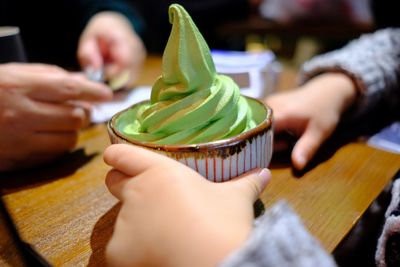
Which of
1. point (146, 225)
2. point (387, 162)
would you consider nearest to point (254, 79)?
point (387, 162)

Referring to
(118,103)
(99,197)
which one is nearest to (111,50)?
(118,103)

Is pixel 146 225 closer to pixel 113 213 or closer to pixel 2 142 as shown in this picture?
pixel 113 213

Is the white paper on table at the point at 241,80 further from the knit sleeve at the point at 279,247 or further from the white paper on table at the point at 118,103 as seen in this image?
the knit sleeve at the point at 279,247

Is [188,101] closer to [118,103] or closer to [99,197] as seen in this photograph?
[99,197]

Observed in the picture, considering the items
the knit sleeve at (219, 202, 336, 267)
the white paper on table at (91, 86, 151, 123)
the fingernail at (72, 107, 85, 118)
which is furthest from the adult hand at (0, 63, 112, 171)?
the knit sleeve at (219, 202, 336, 267)

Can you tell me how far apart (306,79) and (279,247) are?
0.74m

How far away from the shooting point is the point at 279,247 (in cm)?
38

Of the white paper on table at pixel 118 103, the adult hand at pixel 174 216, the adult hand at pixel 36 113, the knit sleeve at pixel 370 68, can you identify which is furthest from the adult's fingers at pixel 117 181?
the knit sleeve at pixel 370 68

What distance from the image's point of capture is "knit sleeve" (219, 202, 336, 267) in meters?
0.36

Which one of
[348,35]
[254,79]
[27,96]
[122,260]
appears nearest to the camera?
[122,260]

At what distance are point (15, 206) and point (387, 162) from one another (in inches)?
27.7

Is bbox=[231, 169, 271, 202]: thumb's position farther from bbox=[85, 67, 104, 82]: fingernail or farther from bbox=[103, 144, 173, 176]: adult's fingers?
bbox=[85, 67, 104, 82]: fingernail

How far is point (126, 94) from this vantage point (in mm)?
1165

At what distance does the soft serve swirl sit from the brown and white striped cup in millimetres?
47
